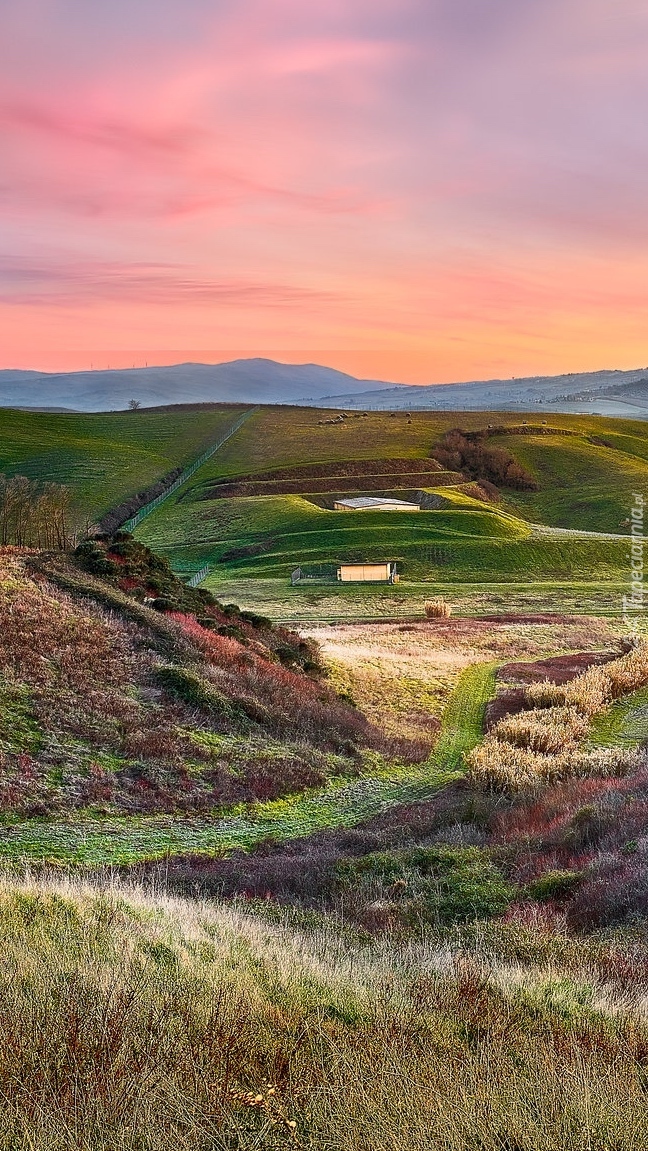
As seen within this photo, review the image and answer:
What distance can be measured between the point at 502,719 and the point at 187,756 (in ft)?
43.5

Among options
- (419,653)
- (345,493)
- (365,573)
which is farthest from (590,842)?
(345,493)

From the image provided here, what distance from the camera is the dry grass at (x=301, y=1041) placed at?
5.11 m

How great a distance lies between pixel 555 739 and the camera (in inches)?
1000

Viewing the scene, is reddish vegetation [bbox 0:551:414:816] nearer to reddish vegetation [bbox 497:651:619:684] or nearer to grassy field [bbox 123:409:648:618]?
reddish vegetation [bbox 497:651:619:684]

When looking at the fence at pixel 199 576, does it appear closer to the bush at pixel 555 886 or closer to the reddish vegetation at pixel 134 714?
the reddish vegetation at pixel 134 714

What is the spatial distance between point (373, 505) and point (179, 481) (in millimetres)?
35635

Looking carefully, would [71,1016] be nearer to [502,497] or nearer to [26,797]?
[26,797]

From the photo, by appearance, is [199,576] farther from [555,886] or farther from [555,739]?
[555,886]

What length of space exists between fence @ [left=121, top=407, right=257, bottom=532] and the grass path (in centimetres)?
6106

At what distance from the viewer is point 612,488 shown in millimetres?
116938

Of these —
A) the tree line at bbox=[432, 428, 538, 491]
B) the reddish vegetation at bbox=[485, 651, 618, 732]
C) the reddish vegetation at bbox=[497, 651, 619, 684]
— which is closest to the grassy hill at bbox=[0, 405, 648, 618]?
the tree line at bbox=[432, 428, 538, 491]


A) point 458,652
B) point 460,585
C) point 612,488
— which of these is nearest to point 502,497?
point 612,488

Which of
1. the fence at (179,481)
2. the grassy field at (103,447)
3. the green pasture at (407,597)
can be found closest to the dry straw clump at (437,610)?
the green pasture at (407,597)

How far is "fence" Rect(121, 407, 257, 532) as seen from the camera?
100312 mm
